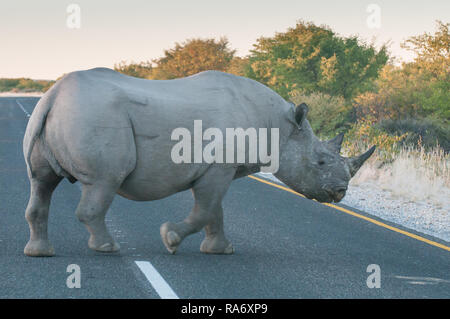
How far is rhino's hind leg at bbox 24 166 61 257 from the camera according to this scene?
6.17m

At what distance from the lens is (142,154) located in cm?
602

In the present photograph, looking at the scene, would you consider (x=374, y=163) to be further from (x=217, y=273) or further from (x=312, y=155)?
(x=217, y=273)

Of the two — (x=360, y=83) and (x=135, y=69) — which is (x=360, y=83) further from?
(x=135, y=69)

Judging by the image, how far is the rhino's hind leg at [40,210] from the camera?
617 centimetres

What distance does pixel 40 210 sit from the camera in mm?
6258

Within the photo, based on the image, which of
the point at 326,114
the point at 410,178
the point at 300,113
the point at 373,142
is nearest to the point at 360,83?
the point at 326,114

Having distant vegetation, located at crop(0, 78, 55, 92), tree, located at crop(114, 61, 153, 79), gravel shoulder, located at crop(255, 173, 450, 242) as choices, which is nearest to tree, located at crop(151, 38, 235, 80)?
tree, located at crop(114, 61, 153, 79)

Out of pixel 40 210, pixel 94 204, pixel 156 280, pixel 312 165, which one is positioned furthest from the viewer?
pixel 312 165

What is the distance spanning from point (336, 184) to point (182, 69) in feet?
164

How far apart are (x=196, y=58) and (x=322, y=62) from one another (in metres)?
32.7

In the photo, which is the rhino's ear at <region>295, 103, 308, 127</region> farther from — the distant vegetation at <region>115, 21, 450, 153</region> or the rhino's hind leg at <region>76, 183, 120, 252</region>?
the distant vegetation at <region>115, 21, 450, 153</region>

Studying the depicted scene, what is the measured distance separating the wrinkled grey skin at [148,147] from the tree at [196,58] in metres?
47.9

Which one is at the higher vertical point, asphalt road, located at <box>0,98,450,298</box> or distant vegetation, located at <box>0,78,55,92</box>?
distant vegetation, located at <box>0,78,55,92</box>

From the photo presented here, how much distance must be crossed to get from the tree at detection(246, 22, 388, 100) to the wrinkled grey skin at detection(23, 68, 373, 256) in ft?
58.6
